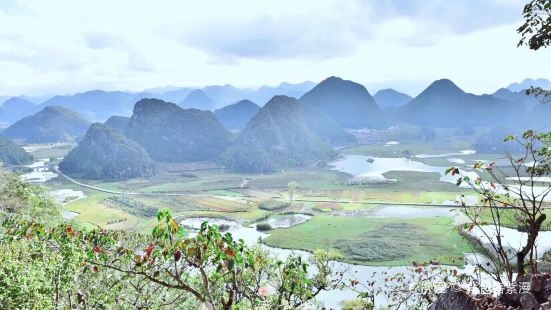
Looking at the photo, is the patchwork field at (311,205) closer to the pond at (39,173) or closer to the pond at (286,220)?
the pond at (286,220)

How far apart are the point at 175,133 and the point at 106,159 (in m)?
52.4

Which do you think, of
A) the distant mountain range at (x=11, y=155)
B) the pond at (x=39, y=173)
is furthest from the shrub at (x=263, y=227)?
the distant mountain range at (x=11, y=155)

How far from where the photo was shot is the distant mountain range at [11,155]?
461ft

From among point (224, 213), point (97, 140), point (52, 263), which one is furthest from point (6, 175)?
point (97, 140)

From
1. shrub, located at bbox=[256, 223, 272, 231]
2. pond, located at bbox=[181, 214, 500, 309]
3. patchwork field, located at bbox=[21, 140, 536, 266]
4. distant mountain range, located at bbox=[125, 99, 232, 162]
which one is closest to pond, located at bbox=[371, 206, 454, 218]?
pond, located at bbox=[181, 214, 500, 309]

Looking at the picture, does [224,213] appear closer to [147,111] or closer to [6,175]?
[6,175]

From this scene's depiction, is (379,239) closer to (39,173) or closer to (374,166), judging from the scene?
(374,166)

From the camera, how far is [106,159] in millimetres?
134750

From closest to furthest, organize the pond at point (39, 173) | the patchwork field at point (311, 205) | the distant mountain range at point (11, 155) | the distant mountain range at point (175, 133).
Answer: the patchwork field at point (311, 205), the pond at point (39, 173), the distant mountain range at point (11, 155), the distant mountain range at point (175, 133)

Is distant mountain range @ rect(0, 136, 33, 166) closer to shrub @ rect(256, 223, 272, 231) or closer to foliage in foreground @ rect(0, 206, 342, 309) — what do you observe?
shrub @ rect(256, 223, 272, 231)

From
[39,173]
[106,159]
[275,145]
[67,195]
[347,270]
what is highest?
[275,145]

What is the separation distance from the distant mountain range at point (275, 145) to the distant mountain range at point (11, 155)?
69.5 meters

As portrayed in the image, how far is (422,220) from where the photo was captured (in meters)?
59.5

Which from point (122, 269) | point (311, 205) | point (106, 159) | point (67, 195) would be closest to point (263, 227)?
point (311, 205)
